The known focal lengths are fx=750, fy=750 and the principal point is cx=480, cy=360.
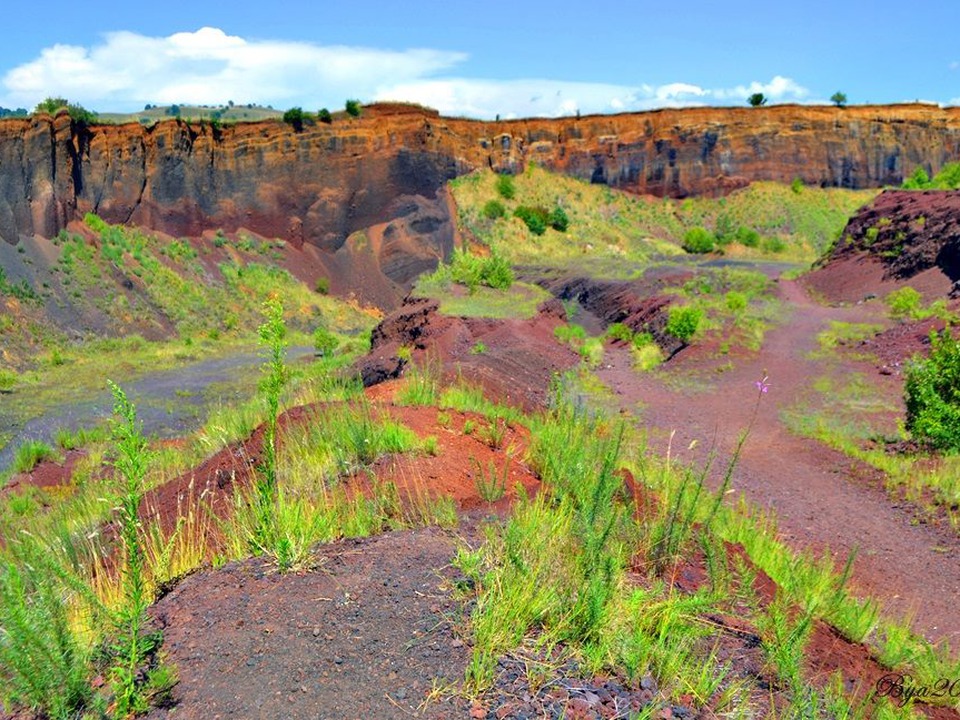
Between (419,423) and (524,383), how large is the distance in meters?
7.46

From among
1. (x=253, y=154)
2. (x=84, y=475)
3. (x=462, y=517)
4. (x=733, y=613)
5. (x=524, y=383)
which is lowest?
(x=84, y=475)

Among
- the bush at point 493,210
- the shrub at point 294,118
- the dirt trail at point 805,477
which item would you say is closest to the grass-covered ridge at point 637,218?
the bush at point 493,210

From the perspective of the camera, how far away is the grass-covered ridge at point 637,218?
1848 inches

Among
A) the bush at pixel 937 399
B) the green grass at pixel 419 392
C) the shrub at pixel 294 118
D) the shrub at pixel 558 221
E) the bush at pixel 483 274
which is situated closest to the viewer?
the green grass at pixel 419 392

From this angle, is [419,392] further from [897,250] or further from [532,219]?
[532,219]

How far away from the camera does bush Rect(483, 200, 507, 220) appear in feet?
154

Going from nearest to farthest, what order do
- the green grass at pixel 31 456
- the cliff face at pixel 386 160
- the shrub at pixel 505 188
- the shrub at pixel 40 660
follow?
1. the shrub at pixel 40 660
2. the green grass at pixel 31 456
3. the cliff face at pixel 386 160
4. the shrub at pixel 505 188

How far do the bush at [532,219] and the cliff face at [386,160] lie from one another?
4958 mm

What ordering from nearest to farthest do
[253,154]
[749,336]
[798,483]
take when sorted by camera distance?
[798,483] < [749,336] < [253,154]

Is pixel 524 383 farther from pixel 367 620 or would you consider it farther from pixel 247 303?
pixel 247 303

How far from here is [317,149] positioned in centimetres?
4241

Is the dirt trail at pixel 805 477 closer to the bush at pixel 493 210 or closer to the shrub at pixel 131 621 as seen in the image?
the shrub at pixel 131 621

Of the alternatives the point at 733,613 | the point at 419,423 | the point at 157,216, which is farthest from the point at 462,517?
the point at 157,216

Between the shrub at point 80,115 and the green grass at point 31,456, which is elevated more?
the shrub at point 80,115
